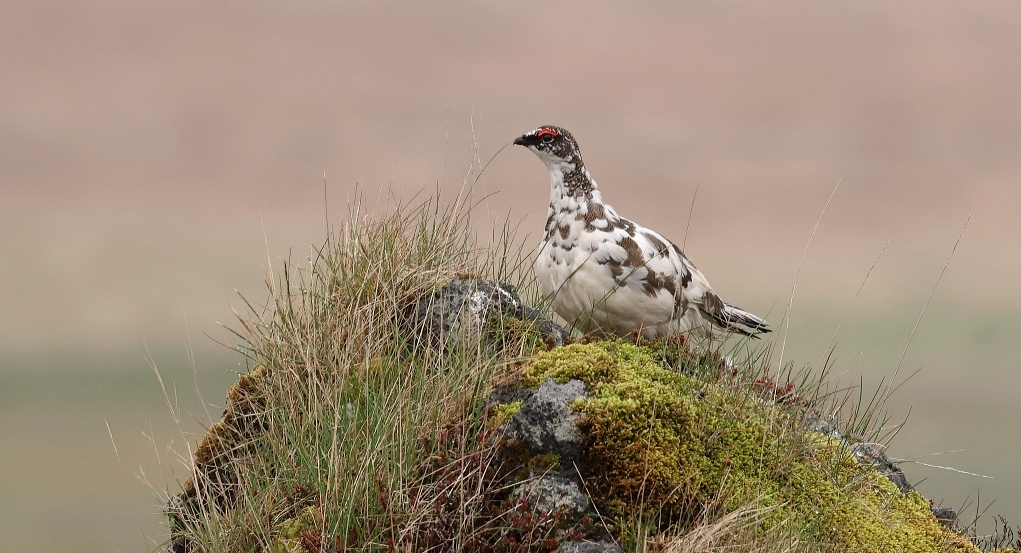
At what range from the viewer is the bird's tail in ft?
24.1

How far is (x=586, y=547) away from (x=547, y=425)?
0.69 metres

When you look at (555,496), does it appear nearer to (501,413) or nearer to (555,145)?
(501,413)

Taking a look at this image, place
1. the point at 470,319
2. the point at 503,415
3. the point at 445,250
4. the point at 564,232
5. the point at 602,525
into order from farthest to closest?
the point at 445,250 → the point at 564,232 → the point at 470,319 → the point at 503,415 → the point at 602,525

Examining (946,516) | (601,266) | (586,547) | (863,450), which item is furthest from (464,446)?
(946,516)

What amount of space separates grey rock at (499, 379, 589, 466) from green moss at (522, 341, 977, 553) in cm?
7

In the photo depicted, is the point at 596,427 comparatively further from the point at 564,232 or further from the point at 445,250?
the point at 445,250

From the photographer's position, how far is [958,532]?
721 centimetres

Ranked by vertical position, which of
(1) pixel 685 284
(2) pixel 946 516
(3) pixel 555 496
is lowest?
(2) pixel 946 516

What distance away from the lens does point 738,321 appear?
24.2 feet

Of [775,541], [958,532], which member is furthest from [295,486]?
[958,532]

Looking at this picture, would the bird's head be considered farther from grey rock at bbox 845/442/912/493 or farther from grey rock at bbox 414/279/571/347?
grey rock at bbox 845/442/912/493

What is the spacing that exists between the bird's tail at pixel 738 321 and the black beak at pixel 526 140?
1975 mm

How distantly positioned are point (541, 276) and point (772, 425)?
6.84ft

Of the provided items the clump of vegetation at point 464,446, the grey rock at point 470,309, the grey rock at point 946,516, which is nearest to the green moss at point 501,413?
the clump of vegetation at point 464,446
